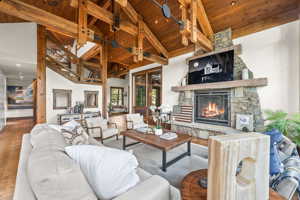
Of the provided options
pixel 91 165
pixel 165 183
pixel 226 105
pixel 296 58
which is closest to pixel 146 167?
pixel 165 183

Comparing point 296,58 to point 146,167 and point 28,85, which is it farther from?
point 28,85

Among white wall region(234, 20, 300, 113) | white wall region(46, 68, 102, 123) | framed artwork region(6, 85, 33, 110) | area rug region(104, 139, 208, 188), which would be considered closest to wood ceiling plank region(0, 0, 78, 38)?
white wall region(46, 68, 102, 123)

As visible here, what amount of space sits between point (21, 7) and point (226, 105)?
5.21 meters

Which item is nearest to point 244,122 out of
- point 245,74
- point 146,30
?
point 245,74

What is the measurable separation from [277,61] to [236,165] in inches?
143

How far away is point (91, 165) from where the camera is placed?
36.4 inches

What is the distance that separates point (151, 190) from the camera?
92 cm

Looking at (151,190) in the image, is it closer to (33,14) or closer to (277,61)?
(33,14)

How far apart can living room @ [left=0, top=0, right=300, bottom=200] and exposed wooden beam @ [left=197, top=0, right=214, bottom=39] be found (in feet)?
0.10

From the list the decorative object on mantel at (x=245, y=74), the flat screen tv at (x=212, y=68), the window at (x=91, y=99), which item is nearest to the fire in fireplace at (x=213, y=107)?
the flat screen tv at (x=212, y=68)

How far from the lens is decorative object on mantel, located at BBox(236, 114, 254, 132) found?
3.17 m

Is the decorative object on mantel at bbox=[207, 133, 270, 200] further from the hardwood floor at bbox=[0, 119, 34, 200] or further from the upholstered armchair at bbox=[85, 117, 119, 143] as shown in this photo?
the upholstered armchair at bbox=[85, 117, 119, 143]

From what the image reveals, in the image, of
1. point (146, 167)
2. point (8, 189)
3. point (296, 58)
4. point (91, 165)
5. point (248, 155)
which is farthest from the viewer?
point (296, 58)

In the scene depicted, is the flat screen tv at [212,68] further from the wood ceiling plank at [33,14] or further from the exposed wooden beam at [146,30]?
the wood ceiling plank at [33,14]
